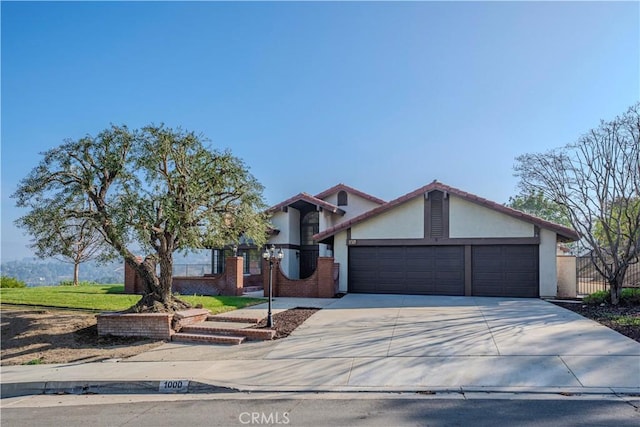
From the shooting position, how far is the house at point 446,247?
62.6ft

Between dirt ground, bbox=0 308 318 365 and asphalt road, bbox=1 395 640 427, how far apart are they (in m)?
3.45

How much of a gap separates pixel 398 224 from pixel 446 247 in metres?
2.25

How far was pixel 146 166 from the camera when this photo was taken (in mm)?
12258

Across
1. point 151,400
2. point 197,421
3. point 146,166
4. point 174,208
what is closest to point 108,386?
point 151,400

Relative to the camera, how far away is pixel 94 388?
28.5ft

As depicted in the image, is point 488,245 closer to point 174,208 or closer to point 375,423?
point 174,208

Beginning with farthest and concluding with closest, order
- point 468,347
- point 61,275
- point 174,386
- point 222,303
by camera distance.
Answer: point 61,275 < point 222,303 < point 468,347 < point 174,386

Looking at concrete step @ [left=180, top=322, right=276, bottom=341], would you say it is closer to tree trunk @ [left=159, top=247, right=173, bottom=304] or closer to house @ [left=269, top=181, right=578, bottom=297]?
tree trunk @ [left=159, top=247, right=173, bottom=304]

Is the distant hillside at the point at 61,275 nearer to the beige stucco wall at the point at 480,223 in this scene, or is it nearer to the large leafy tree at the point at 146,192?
the large leafy tree at the point at 146,192

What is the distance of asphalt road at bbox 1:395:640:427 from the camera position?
6180 mm

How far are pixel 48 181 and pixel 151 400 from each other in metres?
7.35

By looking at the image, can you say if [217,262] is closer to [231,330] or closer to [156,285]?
[156,285]

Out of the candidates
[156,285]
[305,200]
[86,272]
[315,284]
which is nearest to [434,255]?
[315,284]

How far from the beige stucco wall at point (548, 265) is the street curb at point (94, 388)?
14891 millimetres
